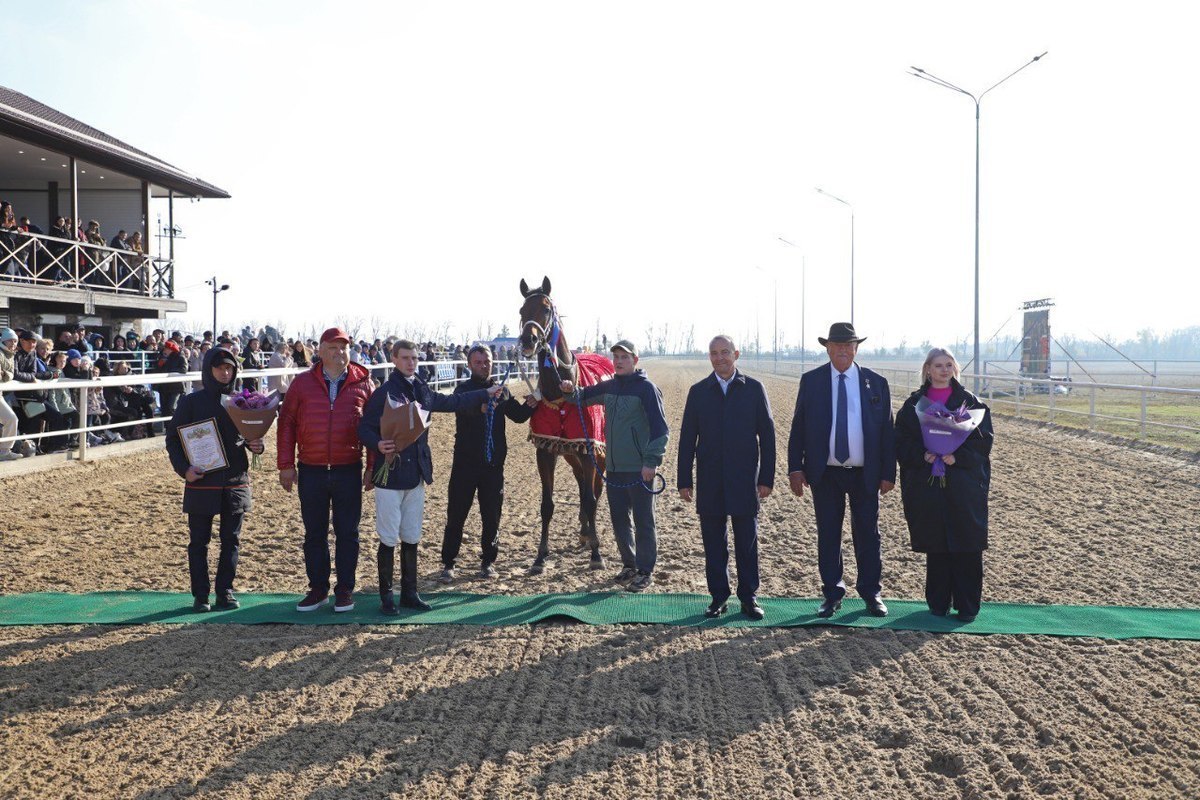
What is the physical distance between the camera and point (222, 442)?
607 cm

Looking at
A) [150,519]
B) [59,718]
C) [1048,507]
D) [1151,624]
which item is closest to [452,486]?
[59,718]

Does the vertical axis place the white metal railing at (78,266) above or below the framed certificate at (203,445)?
above

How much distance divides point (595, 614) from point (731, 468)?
127 centimetres

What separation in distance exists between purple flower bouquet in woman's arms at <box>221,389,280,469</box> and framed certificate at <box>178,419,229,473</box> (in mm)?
150

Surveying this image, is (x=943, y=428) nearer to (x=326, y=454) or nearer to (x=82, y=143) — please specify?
(x=326, y=454)

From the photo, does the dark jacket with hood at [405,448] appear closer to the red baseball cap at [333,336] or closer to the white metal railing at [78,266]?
the red baseball cap at [333,336]

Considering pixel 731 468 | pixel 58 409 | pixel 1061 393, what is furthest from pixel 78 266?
pixel 1061 393

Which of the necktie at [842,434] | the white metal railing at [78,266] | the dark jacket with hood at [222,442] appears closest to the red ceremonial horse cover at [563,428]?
the necktie at [842,434]

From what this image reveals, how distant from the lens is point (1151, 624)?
5.82m

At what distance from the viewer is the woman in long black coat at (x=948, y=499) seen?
5840 mm

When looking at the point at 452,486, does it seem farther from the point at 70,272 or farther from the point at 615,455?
the point at 70,272

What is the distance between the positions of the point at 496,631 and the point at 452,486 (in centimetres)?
154

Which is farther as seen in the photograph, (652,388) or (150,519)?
(150,519)

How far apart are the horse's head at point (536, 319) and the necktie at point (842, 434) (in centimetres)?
225
